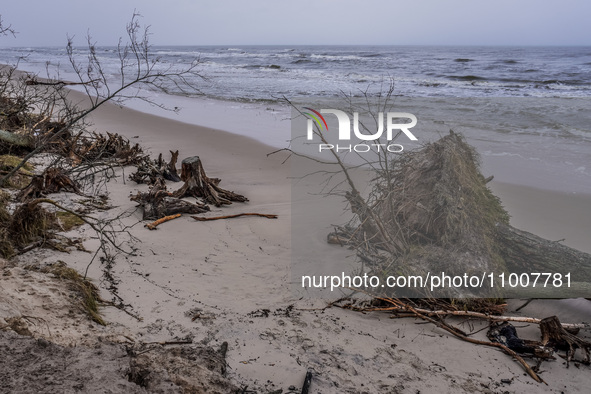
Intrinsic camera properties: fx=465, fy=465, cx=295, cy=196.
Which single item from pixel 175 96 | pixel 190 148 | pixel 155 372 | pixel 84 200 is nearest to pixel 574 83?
pixel 175 96

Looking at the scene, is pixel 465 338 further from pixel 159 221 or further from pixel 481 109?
pixel 481 109

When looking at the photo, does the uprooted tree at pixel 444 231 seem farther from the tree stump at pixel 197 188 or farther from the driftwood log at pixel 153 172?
the driftwood log at pixel 153 172

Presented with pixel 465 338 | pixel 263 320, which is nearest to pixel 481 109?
pixel 465 338

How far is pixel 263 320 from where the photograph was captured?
3570 millimetres

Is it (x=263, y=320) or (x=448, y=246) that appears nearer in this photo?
(x=263, y=320)

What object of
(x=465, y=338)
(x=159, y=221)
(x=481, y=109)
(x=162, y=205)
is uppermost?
(x=481, y=109)

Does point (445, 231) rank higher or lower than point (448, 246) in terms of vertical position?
higher

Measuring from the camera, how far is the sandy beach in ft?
9.68

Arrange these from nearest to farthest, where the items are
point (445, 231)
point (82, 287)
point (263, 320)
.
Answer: point (82, 287)
point (263, 320)
point (445, 231)

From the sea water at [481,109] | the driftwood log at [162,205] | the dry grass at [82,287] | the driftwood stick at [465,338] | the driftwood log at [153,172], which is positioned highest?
the sea water at [481,109]

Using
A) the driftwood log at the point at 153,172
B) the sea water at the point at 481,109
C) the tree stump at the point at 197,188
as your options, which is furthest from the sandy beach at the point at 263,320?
the sea water at the point at 481,109

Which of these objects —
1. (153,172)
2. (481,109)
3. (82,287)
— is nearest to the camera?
(82,287)

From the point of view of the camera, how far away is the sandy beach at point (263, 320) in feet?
9.68

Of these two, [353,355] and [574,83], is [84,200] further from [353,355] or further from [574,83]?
[574,83]
